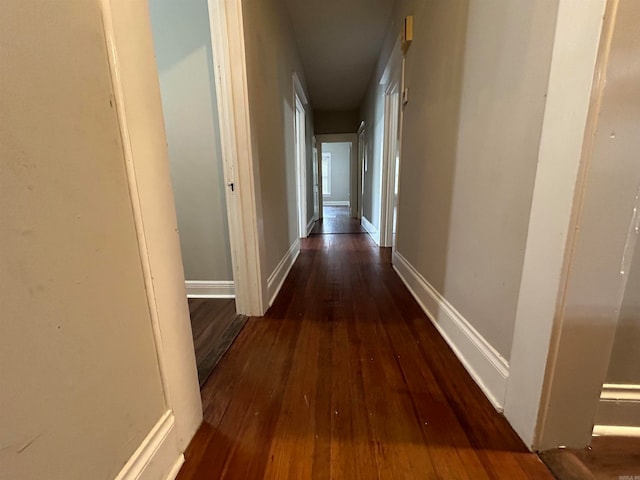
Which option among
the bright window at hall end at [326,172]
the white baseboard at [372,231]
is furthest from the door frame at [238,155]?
the bright window at hall end at [326,172]

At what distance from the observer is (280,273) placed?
7.23 ft

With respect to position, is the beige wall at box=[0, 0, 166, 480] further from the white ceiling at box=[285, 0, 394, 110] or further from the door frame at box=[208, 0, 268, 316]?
the white ceiling at box=[285, 0, 394, 110]

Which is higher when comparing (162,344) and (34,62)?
(34,62)

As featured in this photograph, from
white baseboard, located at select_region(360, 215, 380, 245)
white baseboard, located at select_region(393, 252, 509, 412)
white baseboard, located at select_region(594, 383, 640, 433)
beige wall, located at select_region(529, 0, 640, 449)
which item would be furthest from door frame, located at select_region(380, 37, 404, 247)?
white baseboard, located at select_region(594, 383, 640, 433)

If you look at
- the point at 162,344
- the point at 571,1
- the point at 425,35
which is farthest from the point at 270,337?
the point at 425,35

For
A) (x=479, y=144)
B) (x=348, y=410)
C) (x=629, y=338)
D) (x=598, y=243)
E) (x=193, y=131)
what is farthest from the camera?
(x=193, y=131)

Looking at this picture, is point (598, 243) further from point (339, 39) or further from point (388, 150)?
point (339, 39)

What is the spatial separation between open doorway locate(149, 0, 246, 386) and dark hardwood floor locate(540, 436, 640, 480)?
1333 mm

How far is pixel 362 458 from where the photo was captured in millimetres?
782

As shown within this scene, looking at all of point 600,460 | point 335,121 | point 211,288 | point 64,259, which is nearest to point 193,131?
point 211,288

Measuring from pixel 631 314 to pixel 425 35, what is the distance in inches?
70.9

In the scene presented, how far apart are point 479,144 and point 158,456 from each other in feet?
4.95

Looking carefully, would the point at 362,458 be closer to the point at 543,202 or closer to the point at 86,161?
the point at 543,202

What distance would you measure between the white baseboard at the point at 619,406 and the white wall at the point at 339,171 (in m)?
9.65
